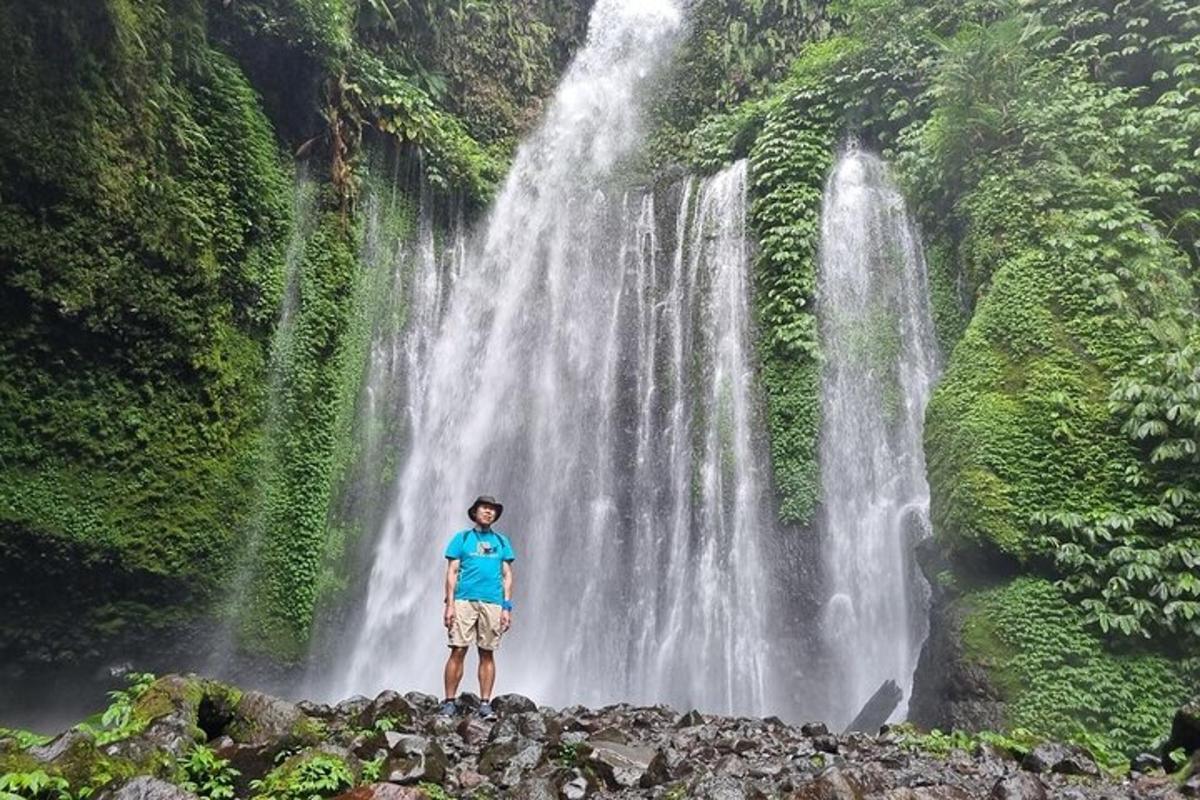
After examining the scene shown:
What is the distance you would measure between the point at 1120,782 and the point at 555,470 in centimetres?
962

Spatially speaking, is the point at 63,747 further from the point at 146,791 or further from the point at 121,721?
the point at 121,721

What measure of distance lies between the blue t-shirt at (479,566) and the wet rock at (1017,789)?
3620 millimetres

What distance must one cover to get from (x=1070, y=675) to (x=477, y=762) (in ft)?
17.2

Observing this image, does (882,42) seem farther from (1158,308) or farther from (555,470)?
(555,470)

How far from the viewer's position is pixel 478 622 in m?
6.09

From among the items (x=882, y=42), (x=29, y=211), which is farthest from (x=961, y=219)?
(x=29, y=211)

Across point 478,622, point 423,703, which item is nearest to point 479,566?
point 478,622

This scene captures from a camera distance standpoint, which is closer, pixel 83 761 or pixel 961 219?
pixel 83 761

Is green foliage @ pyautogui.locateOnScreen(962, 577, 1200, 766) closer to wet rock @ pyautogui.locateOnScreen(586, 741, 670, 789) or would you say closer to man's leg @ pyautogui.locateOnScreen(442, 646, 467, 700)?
wet rock @ pyautogui.locateOnScreen(586, 741, 670, 789)

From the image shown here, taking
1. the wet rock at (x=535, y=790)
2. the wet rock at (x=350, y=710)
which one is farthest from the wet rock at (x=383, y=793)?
the wet rock at (x=350, y=710)

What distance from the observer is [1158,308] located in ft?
28.7

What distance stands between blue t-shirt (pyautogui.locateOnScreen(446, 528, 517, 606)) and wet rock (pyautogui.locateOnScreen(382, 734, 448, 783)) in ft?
6.62

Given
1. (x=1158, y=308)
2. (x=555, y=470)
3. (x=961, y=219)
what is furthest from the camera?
(x=555, y=470)

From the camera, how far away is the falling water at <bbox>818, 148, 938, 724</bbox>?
10.2 m
